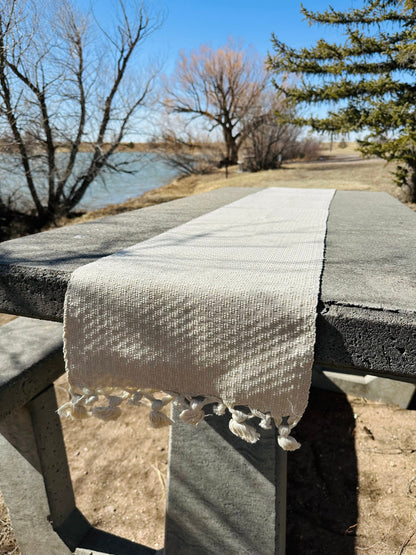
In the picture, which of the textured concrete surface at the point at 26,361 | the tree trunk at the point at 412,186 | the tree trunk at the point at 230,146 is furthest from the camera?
the tree trunk at the point at 230,146

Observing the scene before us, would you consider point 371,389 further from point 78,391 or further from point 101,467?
point 78,391

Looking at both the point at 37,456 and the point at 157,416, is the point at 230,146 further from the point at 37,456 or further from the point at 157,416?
the point at 157,416

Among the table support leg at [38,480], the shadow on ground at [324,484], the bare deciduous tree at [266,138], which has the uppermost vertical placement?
the bare deciduous tree at [266,138]

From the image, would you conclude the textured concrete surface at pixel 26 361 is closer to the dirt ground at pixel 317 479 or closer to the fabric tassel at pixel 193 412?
the fabric tassel at pixel 193 412

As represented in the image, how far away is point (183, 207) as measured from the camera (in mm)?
2221

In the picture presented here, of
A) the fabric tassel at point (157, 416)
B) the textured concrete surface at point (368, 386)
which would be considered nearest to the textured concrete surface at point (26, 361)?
the fabric tassel at point (157, 416)

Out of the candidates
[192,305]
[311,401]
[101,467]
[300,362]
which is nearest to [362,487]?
[311,401]

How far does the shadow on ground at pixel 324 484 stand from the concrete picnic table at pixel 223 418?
45 centimetres

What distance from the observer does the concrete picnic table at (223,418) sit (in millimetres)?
771

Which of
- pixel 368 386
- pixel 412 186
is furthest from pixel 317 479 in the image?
pixel 412 186

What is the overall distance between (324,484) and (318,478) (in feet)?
0.16

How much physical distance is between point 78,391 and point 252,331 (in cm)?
50

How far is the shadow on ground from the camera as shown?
1.85 m

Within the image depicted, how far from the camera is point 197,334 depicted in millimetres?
829
